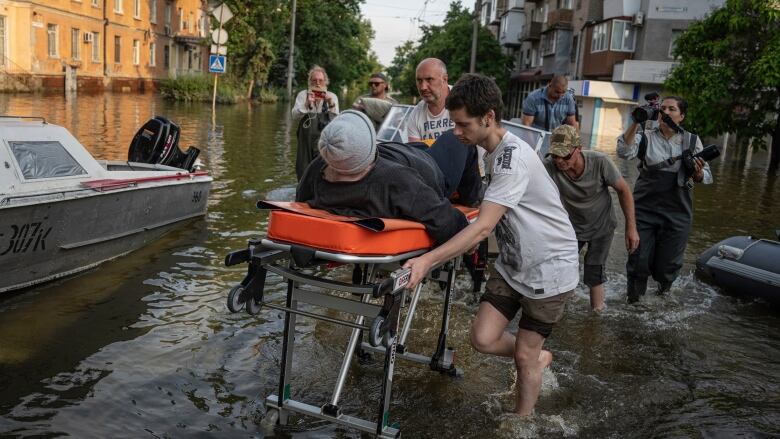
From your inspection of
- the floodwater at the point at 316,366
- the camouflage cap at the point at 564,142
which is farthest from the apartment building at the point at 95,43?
the camouflage cap at the point at 564,142

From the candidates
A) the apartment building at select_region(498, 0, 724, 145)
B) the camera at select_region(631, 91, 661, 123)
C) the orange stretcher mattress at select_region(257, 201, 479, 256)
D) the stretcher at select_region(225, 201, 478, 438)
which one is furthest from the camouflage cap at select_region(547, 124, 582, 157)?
the apartment building at select_region(498, 0, 724, 145)

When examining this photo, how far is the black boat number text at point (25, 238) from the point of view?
6.39m

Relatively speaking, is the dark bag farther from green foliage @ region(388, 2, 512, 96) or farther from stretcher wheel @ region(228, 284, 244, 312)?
green foliage @ region(388, 2, 512, 96)

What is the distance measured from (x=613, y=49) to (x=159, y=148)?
116 ft

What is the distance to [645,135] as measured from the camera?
7254mm

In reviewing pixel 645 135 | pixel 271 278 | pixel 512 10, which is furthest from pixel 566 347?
pixel 512 10

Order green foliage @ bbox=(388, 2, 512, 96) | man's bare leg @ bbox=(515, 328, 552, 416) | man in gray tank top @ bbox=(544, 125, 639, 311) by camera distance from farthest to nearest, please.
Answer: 1. green foliage @ bbox=(388, 2, 512, 96)
2. man in gray tank top @ bbox=(544, 125, 639, 311)
3. man's bare leg @ bbox=(515, 328, 552, 416)

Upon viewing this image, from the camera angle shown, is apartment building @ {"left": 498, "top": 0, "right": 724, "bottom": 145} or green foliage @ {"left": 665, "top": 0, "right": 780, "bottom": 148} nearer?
green foliage @ {"left": 665, "top": 0, "right": 780, "bottom": 148}

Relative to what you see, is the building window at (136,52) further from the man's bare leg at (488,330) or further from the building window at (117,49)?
the man's bare leg at (488,330)

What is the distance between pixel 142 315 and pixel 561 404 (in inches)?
143

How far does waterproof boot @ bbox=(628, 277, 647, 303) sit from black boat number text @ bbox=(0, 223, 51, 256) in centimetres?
567

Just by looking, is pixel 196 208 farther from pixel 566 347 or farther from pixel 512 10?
pixel 512 10

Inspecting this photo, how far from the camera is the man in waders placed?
10.0 m

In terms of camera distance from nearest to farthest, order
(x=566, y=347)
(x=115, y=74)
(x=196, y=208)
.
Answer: (x=566, y=347)
(x=196, y=208)
(x=115, y=74)
